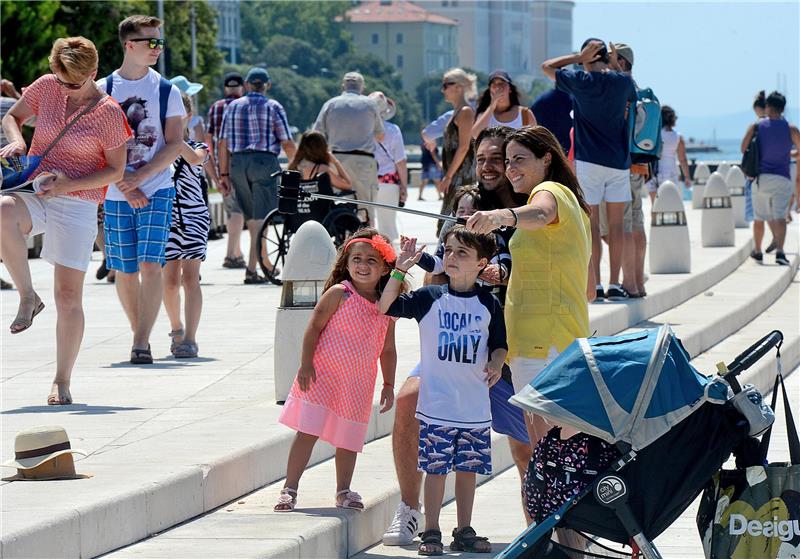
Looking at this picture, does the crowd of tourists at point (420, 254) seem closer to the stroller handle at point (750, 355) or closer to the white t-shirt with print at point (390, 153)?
the stroller handle at point (750, 355)

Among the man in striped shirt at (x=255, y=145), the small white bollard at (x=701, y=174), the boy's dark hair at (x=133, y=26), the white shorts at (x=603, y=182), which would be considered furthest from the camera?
the small white bollard at (x=701, y=174)

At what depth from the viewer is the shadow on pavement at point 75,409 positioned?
7828 mm

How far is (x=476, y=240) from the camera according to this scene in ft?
21.2

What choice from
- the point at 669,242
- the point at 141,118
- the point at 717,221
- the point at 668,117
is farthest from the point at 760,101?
the point at 141,118

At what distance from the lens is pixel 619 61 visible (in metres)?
12.1

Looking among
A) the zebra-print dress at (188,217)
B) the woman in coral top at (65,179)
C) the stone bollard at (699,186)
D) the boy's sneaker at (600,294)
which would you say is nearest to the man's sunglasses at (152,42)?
the woman in coral top at (65,179)

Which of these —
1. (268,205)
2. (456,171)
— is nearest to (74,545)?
(456,171)

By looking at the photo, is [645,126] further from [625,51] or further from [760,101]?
[760,101]

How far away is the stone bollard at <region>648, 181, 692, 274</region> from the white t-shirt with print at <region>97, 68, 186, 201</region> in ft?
22.5

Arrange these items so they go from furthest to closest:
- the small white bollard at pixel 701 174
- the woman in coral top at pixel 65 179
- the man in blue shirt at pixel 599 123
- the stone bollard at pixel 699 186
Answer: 1. the small white bollard at pixel 701 174
2. the stone bollard at pixel 699 186
3. the man in blue shirt at pixel 599 123
4. the woman in coral top at pixel 65 179

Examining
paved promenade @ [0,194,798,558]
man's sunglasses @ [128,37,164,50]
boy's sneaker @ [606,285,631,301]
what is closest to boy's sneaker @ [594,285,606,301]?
boy's sneaker @ [606,285,631,301]

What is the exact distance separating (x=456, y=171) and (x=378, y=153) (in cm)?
672

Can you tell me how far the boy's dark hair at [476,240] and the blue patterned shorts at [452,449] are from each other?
72 centimetres

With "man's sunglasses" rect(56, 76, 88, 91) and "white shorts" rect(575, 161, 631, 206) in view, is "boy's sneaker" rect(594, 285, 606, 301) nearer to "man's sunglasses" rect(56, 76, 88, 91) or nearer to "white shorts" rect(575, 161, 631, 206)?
"white shorts" rect(575, 161, 631, 206)
